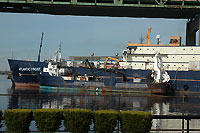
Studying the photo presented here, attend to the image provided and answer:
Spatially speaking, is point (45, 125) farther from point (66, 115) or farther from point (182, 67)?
point (182, 67)

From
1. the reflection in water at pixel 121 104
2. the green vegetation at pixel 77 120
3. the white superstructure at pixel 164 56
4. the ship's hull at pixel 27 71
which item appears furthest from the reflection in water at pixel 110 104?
the white superstructure at pixel 164 56

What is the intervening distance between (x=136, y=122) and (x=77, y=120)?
1934 millimetres

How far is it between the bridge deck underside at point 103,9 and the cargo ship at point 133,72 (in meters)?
5.49

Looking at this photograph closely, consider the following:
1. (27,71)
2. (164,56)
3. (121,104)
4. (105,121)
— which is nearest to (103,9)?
(164,56)

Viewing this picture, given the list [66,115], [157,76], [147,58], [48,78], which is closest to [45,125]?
[66,115]

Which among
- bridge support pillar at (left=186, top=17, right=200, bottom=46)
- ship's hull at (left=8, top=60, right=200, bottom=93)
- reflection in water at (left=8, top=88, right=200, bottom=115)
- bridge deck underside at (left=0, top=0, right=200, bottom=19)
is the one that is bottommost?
reflection in water at (left=8, top=88, right=200, bottom=115)

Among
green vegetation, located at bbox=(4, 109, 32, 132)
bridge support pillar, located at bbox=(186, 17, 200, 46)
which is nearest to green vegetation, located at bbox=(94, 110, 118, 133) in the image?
green vegetation, located at bbox=(4, 109, 32, 132)

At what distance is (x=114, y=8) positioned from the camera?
129 ft

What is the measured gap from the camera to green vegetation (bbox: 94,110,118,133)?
847 cm

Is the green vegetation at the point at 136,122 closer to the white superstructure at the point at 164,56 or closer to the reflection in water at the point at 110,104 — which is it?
the reflection in water at the point at 110,104

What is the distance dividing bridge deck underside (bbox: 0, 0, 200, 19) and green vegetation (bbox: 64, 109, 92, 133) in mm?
30959

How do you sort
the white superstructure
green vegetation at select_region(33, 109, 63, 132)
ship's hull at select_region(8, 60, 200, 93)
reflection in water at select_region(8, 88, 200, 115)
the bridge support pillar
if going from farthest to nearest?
the bridge support pillar → the white superstructure → ship's hull at select_region(8, 60, 200, 93) → reflection in water at select_region(8, 88, 200, 115) → green vegetation at select_region(33, 109, 63, 132)

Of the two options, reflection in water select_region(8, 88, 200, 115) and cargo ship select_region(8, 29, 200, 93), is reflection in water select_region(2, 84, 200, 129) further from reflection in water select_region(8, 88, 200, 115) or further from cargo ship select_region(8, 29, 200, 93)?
cargo ship select_region(8, 29, 200, 93)

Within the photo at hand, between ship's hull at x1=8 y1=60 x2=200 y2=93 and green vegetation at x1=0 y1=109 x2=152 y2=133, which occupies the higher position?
ship's hull at x1=8 y1=60 x2=200 y2=93
